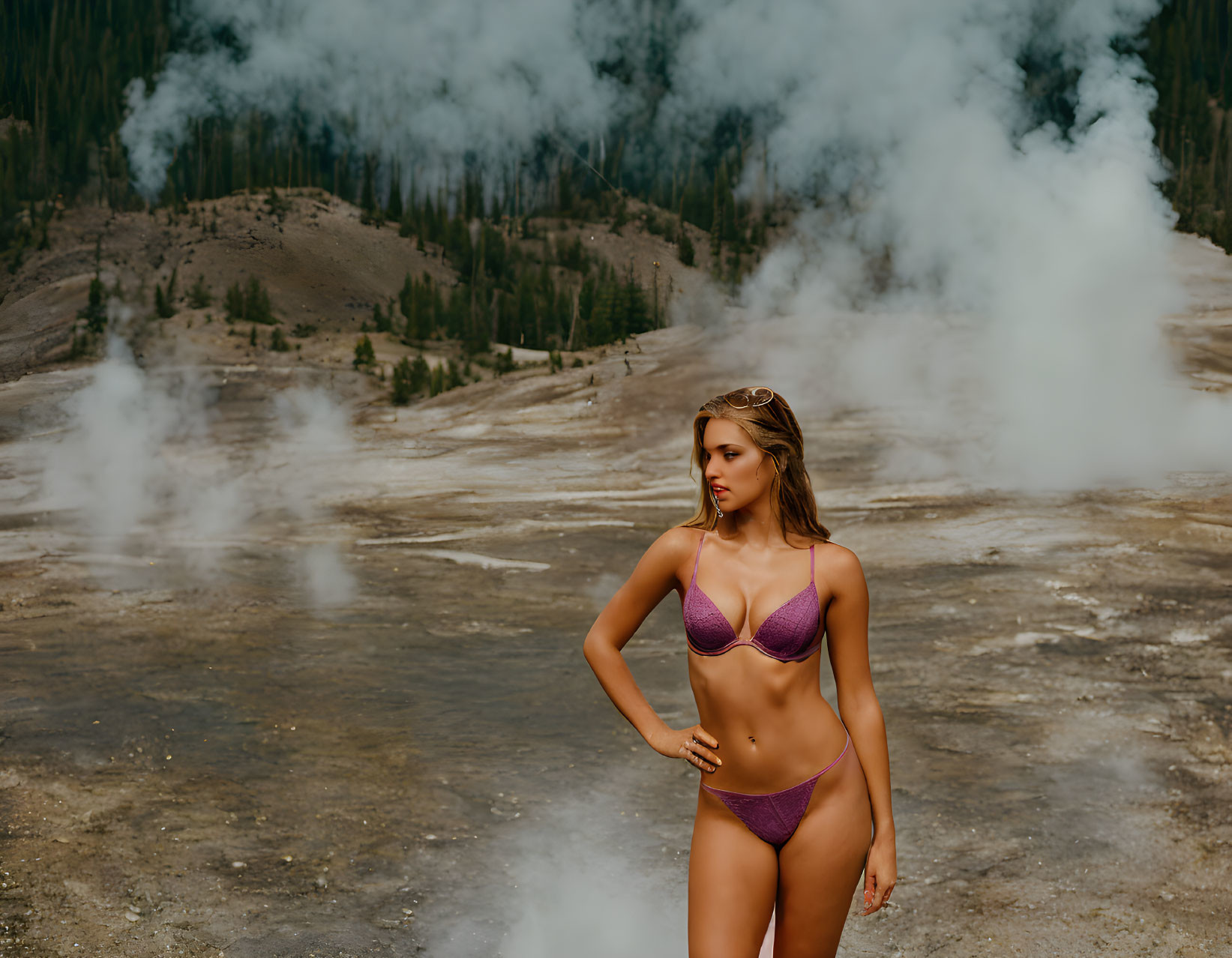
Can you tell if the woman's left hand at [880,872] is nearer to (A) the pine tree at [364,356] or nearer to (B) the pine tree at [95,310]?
(A) the pine tree at [364,356]

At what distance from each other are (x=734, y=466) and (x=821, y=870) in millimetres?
812

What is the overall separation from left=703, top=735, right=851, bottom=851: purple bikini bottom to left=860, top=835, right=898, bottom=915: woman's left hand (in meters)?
0.20

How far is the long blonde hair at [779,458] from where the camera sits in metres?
2.10

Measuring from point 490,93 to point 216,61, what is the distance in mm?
9601

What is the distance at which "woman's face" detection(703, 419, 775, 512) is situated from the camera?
2.09 m

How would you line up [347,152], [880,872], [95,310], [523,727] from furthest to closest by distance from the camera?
[347,152] → [95,310] → [523,727] → [880,872]

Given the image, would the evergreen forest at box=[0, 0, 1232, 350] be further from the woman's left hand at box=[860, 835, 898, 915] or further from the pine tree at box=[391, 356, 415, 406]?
the woman's left hand at box=[860, 835, 898, 915]

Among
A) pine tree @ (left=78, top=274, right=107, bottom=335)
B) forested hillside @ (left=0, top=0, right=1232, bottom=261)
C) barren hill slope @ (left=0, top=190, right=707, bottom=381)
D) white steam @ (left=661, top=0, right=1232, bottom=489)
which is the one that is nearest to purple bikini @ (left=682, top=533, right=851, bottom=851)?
white steam @ (left=661, top=0, right=1232, bottom=489)

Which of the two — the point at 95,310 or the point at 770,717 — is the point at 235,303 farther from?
the point at 770,717

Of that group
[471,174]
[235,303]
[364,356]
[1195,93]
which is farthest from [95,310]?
[1195,93]

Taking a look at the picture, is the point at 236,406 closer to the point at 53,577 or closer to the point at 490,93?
the point at 53,577

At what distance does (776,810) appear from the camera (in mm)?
2066

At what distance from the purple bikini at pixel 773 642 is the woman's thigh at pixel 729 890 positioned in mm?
31

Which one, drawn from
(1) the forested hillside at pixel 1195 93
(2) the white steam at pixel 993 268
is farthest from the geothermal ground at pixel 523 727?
(1) the forested hillside at pixel 1195 93
